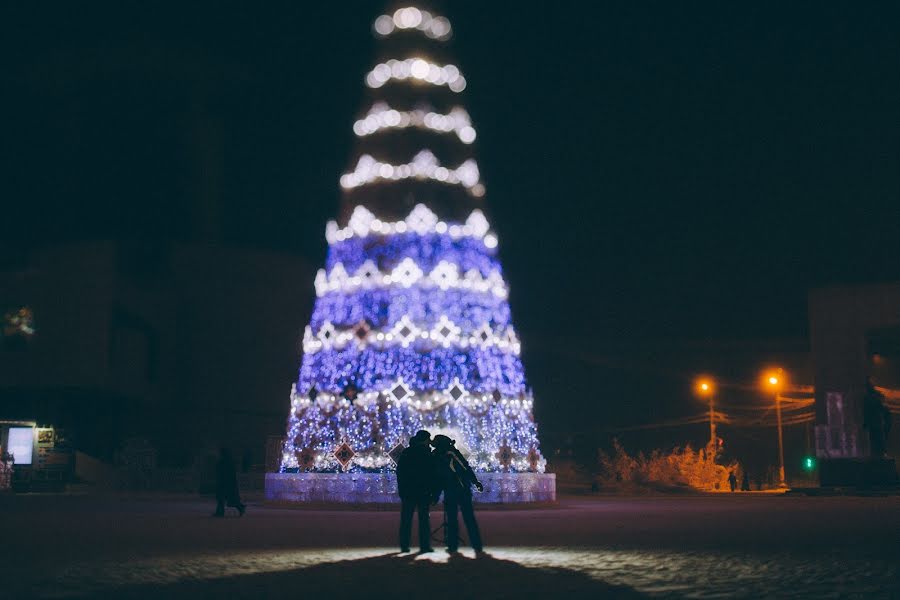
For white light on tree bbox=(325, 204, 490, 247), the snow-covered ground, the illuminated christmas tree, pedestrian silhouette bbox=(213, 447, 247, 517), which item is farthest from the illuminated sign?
the snow-covered ground

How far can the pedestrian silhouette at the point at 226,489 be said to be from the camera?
73.5 ft

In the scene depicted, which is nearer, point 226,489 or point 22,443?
point 226,489

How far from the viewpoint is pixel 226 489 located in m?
22.8

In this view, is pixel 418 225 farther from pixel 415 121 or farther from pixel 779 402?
pixel 779 402

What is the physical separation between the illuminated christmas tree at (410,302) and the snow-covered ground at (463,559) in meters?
4.80

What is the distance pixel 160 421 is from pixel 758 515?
42.0 m

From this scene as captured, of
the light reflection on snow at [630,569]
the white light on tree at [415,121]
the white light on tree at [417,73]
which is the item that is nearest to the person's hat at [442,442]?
the light reflection on snow at [630,569]

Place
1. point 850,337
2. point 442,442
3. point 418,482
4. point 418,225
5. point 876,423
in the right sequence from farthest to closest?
point 850,337, point 876,423, point 418,225, point 442,442, point 418,482

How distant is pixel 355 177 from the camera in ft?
85.3

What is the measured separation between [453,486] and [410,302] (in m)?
11.2

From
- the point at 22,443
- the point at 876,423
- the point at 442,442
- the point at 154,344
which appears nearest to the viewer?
the point at 442,442

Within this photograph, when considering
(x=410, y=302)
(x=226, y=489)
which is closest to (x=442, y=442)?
(x=226, y=489)

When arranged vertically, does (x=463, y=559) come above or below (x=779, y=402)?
below

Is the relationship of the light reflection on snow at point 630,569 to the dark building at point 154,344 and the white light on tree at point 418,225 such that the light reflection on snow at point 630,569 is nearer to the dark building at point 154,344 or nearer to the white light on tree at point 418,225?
the white light on tree at point 418,225
